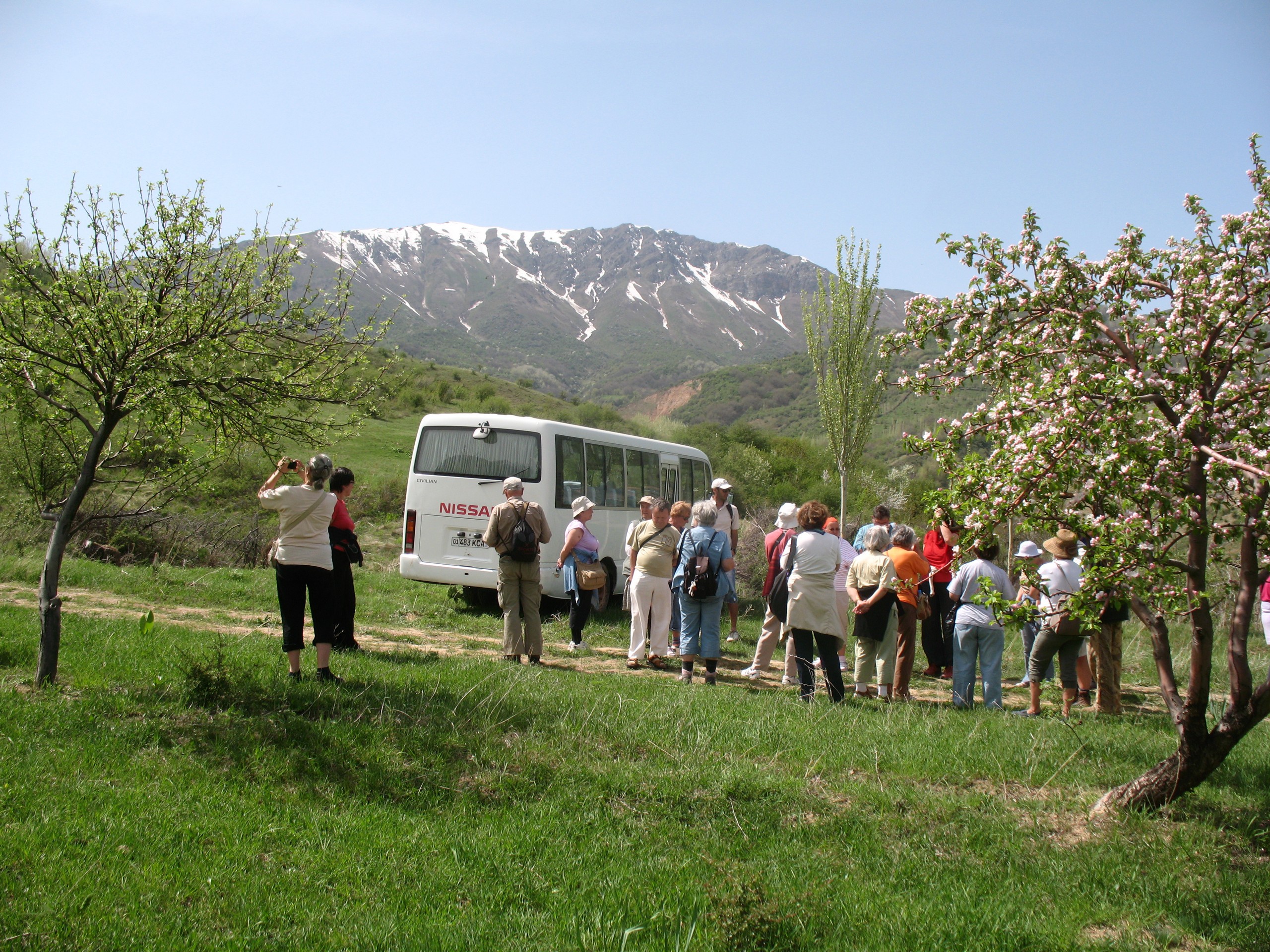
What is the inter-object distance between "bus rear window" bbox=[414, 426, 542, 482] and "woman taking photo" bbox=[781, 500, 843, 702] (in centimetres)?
577

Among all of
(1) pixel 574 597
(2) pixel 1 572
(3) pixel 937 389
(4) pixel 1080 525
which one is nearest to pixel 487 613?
(1) pixel 574 597

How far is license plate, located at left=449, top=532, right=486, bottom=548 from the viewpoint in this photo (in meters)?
12.4

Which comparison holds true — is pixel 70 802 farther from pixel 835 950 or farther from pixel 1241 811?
pixel 1241 811

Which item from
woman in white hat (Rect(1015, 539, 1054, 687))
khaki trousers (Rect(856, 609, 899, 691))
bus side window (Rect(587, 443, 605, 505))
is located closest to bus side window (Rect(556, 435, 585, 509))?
bus side window (Rect(587, 443, 605, 505))

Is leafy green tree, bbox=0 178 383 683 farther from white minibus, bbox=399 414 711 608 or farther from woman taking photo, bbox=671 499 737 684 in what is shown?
white minibus, bbox=399 414 711 608

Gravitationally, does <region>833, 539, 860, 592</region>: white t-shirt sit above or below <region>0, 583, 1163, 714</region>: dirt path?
above

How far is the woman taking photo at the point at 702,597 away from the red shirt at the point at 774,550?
3.52 ft

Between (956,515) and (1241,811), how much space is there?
240cm

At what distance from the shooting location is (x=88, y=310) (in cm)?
545

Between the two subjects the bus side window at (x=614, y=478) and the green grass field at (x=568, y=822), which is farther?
the bus side window at (x=614, y=478)

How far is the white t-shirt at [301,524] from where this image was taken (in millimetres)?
6613

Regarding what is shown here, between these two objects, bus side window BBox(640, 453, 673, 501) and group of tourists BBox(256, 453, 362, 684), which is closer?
group of tourists BBox(256, 453, 362, 684)

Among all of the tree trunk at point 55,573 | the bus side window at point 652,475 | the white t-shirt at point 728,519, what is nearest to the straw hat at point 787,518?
the white t-shirt at point 728,519

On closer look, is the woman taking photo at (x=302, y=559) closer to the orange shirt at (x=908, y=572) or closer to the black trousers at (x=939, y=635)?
the orange shirt at (x=908, y=572)
